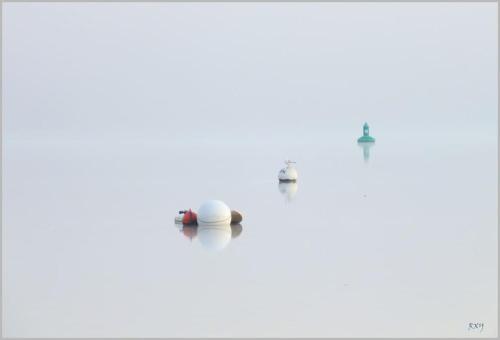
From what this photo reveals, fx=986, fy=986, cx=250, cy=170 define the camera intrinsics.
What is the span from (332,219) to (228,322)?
9.79 m

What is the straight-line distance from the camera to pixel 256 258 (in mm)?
17562

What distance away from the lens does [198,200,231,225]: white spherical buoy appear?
20.7m

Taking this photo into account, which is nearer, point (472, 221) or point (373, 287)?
point (373, 287)

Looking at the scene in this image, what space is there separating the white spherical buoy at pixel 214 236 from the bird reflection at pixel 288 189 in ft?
20.8

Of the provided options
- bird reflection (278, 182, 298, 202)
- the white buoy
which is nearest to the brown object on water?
bird reflection (278, 182, 298, 202)

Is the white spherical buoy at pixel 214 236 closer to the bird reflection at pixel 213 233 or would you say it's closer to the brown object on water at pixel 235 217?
the bird reflection at pixel 213 233

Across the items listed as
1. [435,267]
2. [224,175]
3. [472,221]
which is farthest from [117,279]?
[224,175]

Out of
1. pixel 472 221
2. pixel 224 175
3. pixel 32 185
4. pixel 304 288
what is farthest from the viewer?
pixel 224 175

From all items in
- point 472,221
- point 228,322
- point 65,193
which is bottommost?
point 228,322

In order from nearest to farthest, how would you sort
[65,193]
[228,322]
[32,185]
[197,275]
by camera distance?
[228,322] → [197,275] → [65,193] → [32,185]

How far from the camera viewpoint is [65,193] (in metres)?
29.0

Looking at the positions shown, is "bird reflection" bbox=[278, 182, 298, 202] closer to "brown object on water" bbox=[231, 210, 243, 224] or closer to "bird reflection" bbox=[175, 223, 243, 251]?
"brown object on water" bbox=[231, 210, 243, 224]

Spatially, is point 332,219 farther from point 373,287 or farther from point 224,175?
point 224,175

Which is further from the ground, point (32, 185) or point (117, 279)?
point (32, 185)
